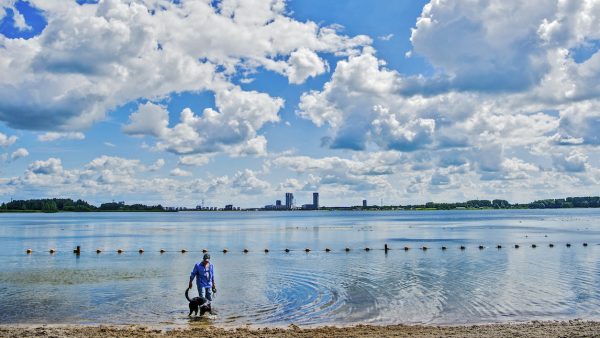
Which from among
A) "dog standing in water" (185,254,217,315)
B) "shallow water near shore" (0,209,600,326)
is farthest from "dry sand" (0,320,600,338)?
"dog standing in water" (185,254,217,315)

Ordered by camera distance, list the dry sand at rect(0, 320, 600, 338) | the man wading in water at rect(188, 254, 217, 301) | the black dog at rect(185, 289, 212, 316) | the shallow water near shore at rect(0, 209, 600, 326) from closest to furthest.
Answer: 1. the dry sand at rect(0, 320, 600, 338)
2. the man wading in water at rect(188, 254, 217, 301)
3. the black dog at rect(185, 289, 212, 316)
4. the shallow water near shore at rect(0, 209, 600, 326)

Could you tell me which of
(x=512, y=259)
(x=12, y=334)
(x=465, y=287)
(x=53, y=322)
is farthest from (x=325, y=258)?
(x=12, y=334)

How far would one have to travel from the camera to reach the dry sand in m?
18.5

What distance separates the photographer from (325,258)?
5125 centimetres

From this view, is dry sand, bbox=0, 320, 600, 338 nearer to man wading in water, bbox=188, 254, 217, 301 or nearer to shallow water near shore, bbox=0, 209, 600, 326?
shallow water near shore, bbox=0, 209, 600, 326

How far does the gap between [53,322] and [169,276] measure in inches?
592

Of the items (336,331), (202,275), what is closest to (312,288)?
(202,275)

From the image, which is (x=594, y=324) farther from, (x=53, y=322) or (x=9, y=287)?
(x=9, y=287)

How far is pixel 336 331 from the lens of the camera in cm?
1975

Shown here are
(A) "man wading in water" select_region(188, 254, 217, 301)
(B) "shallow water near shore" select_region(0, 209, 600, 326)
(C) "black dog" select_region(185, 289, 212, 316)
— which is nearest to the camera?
(A) "man wading in water" select_region(188, 254, 217, 301)

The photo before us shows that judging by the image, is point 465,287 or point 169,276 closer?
point 465,287

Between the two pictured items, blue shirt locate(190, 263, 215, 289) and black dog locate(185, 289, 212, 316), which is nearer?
blue shirt locate(190, 263, 215, 289)

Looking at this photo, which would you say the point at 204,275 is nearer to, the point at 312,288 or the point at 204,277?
the point at 204,277

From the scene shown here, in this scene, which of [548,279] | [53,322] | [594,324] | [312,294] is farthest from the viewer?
[548,279]
